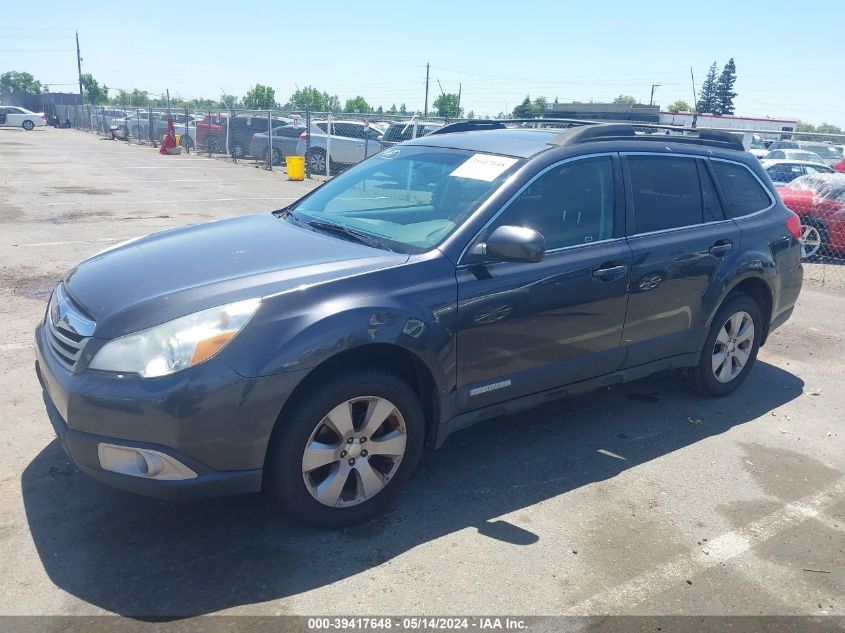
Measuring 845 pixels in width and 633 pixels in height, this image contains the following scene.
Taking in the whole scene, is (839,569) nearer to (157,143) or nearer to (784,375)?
(784,375)

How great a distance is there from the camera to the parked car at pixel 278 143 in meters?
23.6

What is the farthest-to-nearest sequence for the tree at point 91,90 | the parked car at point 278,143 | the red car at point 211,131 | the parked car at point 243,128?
the tree at point 91,90 < the red car at point 211,131 < the parked car at point 243,128 < the parked car at point 278,143

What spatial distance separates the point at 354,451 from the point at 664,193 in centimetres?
271

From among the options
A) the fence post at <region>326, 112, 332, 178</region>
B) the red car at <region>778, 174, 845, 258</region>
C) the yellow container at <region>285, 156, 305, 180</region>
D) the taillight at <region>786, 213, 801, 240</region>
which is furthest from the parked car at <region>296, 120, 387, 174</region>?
the taillight at <region>786, 213, 801, 240</region>

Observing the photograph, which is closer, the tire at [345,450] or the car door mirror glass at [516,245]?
the tire at [345,450]

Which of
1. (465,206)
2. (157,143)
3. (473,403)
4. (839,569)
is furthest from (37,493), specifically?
(157,143)

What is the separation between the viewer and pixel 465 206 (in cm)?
392

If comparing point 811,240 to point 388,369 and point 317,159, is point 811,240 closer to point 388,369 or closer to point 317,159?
point 388,369

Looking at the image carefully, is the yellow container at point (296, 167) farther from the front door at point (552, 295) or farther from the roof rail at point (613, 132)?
the front door at point (552, 295)


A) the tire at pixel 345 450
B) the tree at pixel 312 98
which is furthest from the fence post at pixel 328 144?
the tree at pixel 312 98

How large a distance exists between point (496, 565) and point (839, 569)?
1.61m

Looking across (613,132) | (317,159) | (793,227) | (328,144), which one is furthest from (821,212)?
(317,159)

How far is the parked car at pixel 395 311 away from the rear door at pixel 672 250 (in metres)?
0.02

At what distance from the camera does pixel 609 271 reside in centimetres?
423
